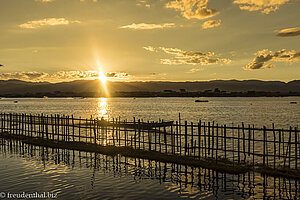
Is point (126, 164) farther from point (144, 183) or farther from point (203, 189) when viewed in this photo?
point (203, 189)

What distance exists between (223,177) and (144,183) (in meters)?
4.37

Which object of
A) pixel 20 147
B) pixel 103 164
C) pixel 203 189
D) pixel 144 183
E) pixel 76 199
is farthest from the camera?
pixel 20 147

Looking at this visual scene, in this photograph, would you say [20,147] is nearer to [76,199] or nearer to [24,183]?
[24,183]

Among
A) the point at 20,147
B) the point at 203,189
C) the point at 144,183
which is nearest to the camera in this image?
the point at 203,189

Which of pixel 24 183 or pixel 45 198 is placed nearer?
pixel 45 198

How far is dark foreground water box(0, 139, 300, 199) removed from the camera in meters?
13.1

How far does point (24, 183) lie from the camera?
14453 mm

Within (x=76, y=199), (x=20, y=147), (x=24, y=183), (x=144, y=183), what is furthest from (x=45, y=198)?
(x=20, y=147)

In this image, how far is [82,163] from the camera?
61.8ft

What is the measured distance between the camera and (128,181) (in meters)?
15.0

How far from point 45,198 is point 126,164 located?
22.3ft

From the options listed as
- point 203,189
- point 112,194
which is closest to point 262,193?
point 203,189

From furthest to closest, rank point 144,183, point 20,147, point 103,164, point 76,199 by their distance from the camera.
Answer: point 20,147
point 103,164
point 144,183
point 76,199

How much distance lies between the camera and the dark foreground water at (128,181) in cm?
1312
